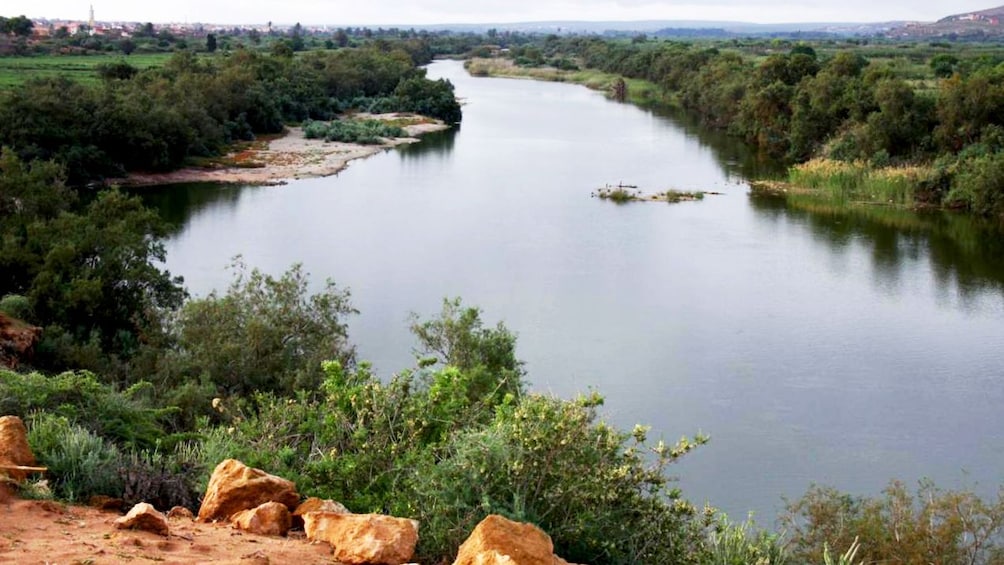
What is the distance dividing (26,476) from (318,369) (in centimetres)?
692

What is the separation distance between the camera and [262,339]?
14883 millimetres

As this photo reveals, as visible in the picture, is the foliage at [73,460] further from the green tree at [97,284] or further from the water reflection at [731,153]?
the water reflection at [731,153]

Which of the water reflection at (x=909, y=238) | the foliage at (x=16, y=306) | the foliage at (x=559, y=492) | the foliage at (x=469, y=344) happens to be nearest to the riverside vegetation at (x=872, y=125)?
the water reflection at (x=909, y=238)

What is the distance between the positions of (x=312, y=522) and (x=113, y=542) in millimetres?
1163

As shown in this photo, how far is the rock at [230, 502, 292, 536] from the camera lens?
6.51 meters

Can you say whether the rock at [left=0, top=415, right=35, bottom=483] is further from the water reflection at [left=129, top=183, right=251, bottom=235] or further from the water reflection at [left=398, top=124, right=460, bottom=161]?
the water reflection at [left=398, top=124, right=460, bottom=161]

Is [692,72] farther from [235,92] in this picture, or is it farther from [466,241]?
[466,241]

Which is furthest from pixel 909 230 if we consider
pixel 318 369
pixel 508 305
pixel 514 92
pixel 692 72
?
pixel 514 92

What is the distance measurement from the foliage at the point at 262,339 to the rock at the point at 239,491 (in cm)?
623

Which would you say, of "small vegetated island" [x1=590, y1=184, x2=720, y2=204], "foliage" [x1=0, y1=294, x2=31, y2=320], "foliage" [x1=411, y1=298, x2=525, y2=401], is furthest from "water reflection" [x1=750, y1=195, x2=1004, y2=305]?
"foliage" [x1=0, y1=294, x2=31, y2=320]

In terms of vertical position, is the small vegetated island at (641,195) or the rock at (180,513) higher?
the rock at (180,513)

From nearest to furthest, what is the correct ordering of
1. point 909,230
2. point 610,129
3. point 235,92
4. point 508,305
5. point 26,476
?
point 26,476, point 508,305, point 909,230, point 235,92, point 610,129

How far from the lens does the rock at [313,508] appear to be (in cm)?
677

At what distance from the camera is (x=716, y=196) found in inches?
1512
